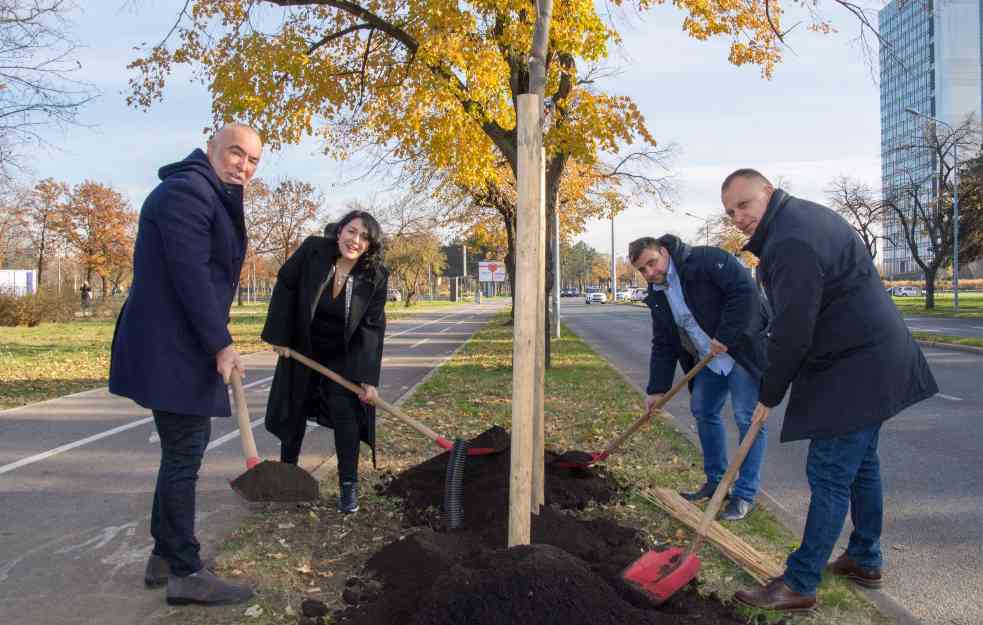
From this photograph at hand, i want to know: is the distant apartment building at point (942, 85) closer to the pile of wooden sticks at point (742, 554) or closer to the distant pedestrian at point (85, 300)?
the distant pedestrian at point (85, 300)

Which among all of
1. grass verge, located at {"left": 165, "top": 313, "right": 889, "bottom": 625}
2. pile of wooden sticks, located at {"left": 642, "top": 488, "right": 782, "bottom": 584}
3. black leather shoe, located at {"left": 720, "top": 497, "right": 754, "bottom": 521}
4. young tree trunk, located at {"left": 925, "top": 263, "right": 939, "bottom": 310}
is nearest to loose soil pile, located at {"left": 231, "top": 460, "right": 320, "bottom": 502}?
grass verge, located at {"left": 165, "top": 313, "right": 889, "bottom": 625}

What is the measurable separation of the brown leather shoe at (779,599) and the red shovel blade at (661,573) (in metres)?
0.27

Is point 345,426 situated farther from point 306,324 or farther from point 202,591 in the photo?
point 202,591

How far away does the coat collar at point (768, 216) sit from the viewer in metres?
3.53

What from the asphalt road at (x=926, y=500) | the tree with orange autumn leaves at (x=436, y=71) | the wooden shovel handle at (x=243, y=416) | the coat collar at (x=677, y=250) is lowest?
the asphalt road at (x=926, y=500)

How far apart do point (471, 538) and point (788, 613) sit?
1.57 m

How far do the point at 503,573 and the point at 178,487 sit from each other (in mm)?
1617

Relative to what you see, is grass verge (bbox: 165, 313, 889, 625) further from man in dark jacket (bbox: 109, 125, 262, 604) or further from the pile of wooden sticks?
man in dark jacket (bbox: 109, 125, 262, 604)

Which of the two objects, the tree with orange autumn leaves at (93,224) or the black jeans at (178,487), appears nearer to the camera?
the black jeans at (178,487)

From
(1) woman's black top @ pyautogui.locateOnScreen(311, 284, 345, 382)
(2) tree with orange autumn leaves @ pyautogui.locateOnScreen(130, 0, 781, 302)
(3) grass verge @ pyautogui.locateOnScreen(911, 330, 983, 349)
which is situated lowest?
(3) grass verge @ pyautogui.locateOnScreen(911, 330, 983, 349)

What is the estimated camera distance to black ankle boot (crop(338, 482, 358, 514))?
193 inches

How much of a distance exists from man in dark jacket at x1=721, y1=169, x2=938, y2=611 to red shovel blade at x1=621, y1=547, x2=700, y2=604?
31 centimetres

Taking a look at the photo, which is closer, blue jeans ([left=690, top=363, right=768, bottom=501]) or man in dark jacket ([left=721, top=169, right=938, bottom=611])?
man in dark jacket ([left=721, top=169, right=938, bottom=611])

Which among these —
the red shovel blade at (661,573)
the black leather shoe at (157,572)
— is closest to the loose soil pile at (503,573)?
the red shovel blade at (661,573)
